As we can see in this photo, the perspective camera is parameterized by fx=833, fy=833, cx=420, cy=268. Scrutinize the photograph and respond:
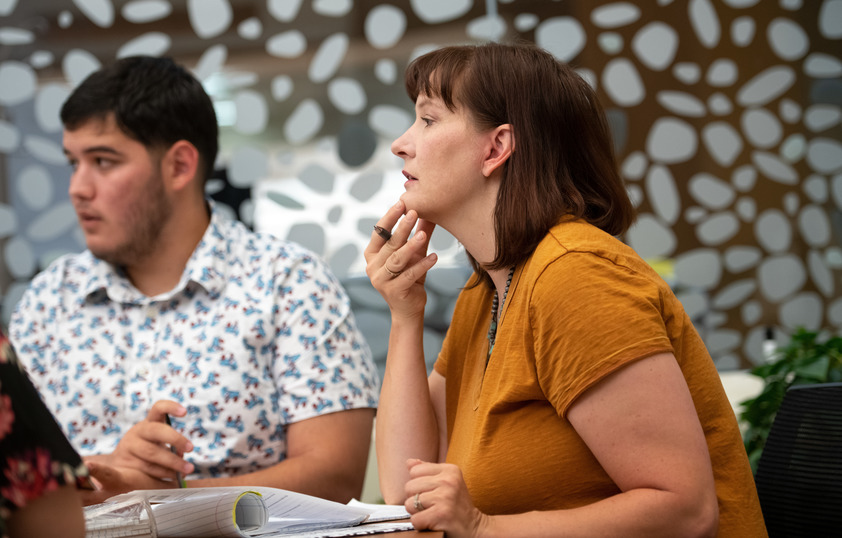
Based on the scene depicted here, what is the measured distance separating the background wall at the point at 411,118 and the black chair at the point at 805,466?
2.04 metres

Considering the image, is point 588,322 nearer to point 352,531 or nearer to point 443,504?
point 443,504

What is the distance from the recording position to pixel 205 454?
1.79 meters

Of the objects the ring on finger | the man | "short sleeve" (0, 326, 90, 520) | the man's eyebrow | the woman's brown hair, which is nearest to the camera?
"short sleeve" (0, 326, 90, 520)

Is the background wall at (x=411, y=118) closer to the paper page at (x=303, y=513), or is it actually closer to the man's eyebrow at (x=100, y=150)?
the man's eyebrow at (x=100, y=150)

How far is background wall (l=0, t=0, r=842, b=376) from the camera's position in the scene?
345cm

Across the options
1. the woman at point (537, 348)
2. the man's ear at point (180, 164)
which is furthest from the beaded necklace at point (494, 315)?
the man's ear at point (180, 164)

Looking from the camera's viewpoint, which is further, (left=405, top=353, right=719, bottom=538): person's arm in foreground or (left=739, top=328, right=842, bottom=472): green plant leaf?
(left=739, top=328, right=842, bottom=472): green plant leaf

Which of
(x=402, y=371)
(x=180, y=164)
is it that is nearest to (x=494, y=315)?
(x=402, y=371)

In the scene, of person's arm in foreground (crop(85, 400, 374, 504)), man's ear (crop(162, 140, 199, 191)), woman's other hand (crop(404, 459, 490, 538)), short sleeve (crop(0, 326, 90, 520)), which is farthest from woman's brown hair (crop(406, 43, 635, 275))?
man's ear (crop(162, 140, 199, 191))

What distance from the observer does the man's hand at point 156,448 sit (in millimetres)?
1361

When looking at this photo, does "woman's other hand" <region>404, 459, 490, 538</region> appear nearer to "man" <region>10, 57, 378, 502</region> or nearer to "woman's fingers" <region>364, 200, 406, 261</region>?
"woman's fingers" <region>364, 200, 406, 261</region>

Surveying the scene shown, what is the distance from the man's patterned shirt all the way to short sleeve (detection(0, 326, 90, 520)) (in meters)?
1.11

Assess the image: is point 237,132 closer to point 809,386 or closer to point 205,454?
point 205,454

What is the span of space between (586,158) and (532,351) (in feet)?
1.15
